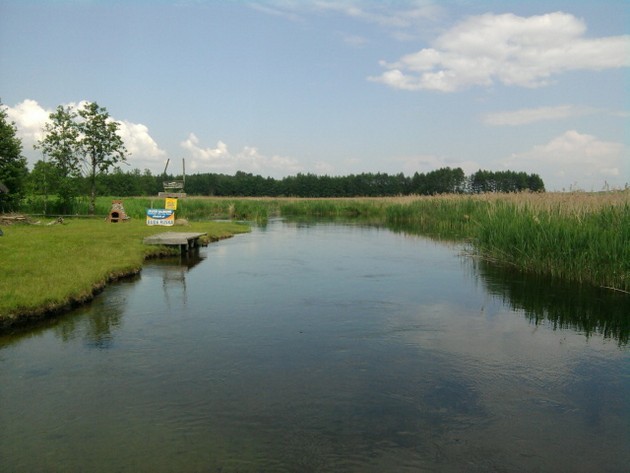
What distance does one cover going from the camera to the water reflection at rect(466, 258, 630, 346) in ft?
30.8

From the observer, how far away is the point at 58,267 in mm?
11250

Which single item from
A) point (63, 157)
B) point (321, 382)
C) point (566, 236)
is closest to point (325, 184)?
point (63, 157)

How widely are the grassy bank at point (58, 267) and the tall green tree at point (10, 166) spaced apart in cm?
1190

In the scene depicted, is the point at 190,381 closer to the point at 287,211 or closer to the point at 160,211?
the point at 160,211

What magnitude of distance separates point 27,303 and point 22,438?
439cm

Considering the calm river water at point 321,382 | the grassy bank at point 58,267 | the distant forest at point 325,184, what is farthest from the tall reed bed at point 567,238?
the distant forest at point 325,184

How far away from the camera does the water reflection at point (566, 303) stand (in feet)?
30.8

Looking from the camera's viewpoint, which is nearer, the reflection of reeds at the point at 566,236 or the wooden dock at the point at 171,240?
the reflection of reeds at the point at 566,236

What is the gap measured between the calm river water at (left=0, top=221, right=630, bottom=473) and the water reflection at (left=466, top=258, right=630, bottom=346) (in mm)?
59

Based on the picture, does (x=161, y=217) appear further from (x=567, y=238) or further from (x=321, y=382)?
(x=321, y=382)

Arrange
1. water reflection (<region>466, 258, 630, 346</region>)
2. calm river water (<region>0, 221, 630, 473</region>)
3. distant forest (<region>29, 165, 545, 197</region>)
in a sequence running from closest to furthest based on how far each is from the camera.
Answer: calm river water (<region>0, 221, 630, 473</region>) < water reflection (<region>466, 258, 630, 346</region>) < distant forest (<region>29, 165, 545, 197</region>)

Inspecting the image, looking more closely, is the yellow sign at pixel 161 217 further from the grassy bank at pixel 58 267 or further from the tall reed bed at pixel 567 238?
the tall reed bed at pixel 567 238

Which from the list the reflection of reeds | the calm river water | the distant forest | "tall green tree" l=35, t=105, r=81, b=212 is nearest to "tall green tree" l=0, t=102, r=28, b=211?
"tall green tree" l=35, t=105, r=81, b=212

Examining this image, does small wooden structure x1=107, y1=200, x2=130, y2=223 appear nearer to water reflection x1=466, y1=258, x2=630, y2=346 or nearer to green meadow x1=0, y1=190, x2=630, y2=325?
green meadow x1=0, y1=190, x2=630, y2=325
